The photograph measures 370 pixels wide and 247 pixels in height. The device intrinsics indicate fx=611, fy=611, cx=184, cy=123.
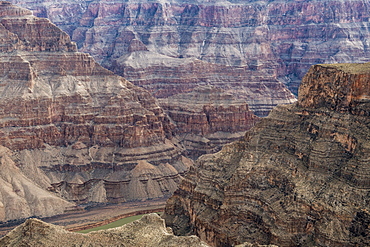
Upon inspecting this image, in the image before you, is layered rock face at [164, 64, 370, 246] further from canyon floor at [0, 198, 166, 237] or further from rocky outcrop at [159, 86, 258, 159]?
rocky outcrop at [159, 86, 258, 159]

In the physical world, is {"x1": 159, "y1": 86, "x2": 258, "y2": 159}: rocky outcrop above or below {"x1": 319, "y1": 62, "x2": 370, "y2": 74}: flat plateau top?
below

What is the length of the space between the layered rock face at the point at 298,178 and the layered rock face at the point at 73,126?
38.3 meters

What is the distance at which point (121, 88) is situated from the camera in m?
141

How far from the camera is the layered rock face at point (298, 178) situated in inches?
2702

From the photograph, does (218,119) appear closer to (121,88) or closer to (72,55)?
(121,88)

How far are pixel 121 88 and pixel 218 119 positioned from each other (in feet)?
82.9

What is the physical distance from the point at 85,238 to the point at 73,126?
7831 centimetres

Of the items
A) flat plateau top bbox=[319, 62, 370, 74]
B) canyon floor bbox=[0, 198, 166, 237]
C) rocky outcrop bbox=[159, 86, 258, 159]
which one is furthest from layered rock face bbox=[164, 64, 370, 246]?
rocky outcrop bbox=[159, 86, 258, 159]

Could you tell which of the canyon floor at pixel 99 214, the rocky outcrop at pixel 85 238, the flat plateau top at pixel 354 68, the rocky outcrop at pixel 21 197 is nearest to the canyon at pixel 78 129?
the rocky outcrop at pixel 21 197

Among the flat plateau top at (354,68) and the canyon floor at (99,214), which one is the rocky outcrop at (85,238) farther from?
the canyon floor at (99,214)

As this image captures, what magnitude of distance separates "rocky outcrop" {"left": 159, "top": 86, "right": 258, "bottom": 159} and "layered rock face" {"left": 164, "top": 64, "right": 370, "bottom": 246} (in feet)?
189

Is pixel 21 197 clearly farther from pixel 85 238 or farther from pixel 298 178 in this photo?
pixel 85 238

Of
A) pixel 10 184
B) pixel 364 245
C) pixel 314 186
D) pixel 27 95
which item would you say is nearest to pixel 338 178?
pixel 314 186

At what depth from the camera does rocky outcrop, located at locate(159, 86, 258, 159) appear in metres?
146
